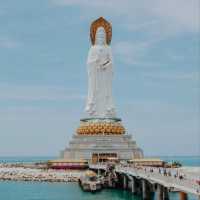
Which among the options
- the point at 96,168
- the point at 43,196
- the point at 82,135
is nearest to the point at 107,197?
the point at 43,196

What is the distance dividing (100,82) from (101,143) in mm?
6156

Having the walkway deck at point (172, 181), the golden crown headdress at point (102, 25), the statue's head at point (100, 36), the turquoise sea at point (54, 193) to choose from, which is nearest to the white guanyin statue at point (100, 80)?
the statue's head at point (100, 36)

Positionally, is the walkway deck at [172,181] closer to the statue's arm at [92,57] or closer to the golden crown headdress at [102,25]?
the statue's arm at [92,57]

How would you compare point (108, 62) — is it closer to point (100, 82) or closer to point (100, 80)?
point (100, 80)

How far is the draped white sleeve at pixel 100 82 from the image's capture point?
1982 inches

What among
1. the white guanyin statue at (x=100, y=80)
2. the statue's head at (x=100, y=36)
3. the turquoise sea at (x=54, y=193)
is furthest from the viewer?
the statue's head at (x=100, y=36)

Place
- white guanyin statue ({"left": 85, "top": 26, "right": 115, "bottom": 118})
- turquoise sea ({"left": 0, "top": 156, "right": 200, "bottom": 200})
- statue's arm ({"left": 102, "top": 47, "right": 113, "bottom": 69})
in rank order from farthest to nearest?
statue's arm ({"left": 102, "top": 47, "right": 113, "bottom": 69}), white guanyin statue ({"left": 85, "top": 26, "right": 115, "bottom": 118}), turquoise sea ({"left": 0, "top": 156, "right": 200, "bottom": 200})

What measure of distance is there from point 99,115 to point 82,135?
2.69 metres

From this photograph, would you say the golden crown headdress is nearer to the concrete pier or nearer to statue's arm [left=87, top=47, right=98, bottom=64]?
statue's arm [left=87, top=47, right=98, bottom=64]

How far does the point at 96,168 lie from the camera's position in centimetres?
4222

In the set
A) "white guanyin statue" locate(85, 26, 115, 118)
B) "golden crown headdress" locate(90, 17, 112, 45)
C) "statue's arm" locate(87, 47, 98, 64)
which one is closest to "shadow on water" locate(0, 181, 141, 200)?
"white guanyin statue" locate(85, 26, 115, 118)

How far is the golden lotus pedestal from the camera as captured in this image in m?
46.8

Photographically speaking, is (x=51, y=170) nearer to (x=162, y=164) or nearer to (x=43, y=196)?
(x=162, y=164)

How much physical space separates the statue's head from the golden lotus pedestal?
21.9 feet
